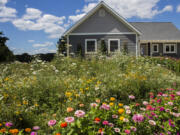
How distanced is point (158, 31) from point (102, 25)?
11.1 meters

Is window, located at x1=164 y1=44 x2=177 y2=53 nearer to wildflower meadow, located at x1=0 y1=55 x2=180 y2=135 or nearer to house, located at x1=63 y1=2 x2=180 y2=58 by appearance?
house, located at x1=63 y1=2 x2=180 y2=58

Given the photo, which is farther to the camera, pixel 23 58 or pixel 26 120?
pixel 23 58

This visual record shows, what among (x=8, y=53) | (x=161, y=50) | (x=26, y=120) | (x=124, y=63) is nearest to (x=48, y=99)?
(x=26, y=120)

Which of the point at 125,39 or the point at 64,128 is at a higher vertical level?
the point at 125,39

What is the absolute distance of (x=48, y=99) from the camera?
4.36m

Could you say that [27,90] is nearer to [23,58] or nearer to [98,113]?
[98,113]

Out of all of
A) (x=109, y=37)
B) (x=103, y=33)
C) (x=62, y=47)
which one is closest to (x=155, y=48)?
(x=109, y=37)

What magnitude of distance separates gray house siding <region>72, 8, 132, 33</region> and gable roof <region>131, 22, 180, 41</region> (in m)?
6.39

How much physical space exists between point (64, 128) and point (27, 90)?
8.46 feet

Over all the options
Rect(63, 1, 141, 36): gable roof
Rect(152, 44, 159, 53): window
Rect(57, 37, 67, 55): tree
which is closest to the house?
Rect(63, 1, 141, 36): gable roof

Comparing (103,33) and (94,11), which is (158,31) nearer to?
(103,33)

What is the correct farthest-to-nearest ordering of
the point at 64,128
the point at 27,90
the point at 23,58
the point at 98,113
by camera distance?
1. the point at 23,58
2. the point at 27,90
3. the point at 98,113
4. the point at 64,128

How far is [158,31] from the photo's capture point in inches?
937

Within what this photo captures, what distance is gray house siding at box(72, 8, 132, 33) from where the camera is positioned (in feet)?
54.5
